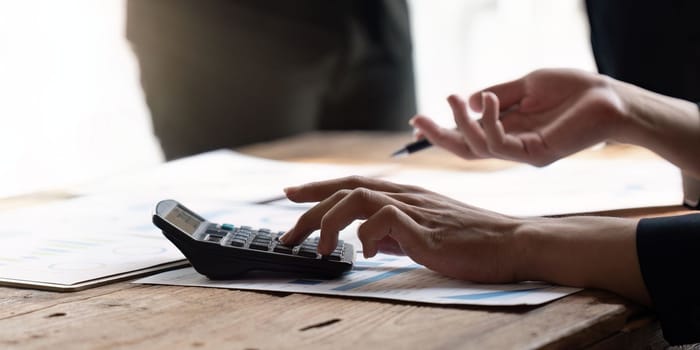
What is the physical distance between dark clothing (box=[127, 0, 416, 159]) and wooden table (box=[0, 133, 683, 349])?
3.86 feet

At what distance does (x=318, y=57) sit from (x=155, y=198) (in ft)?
3.45

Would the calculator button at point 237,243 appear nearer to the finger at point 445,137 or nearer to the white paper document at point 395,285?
the white paper document at point 395,285

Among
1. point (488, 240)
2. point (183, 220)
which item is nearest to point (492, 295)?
point (488, 240)

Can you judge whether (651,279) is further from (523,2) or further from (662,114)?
(523,2)

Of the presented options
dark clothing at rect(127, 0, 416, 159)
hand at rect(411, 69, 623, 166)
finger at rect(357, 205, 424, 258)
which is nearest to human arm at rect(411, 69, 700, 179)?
hand at rect(411, 69, 623, 166)

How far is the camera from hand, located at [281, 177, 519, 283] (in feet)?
2.71

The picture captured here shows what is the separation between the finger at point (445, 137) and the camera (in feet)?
4.08

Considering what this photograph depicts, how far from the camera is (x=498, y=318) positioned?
705 mm

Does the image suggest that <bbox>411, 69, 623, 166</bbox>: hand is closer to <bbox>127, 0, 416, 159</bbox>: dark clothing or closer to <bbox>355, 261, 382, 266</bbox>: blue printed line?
<bbox>355, 261, 382, 266</bbox>: blue printed line

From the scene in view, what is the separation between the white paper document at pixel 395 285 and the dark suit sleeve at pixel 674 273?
0.07 metres

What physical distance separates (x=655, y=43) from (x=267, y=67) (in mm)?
850

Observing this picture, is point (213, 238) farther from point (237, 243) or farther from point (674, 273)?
point (674, 273)

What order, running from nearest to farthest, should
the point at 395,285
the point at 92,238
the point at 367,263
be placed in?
the point at 395,285 → the point at 367,263 → the point at 92,238

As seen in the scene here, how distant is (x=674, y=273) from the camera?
0.78m
